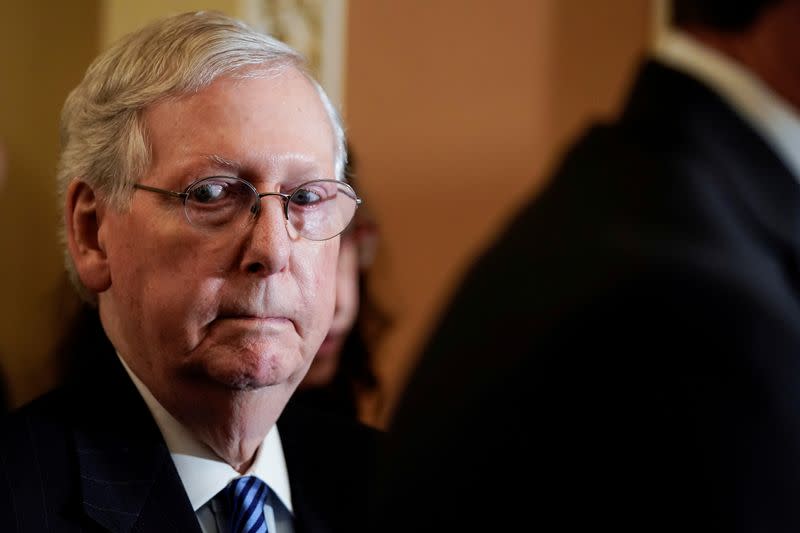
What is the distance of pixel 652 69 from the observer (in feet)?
3.14

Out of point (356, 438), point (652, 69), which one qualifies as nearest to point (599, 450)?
point (652, 69)

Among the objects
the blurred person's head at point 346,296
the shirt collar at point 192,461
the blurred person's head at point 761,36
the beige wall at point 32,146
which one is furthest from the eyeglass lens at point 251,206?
the beige wall at point 32,146

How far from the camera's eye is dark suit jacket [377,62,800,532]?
792 mm

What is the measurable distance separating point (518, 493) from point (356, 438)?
3.92 ft

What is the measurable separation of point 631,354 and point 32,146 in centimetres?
417

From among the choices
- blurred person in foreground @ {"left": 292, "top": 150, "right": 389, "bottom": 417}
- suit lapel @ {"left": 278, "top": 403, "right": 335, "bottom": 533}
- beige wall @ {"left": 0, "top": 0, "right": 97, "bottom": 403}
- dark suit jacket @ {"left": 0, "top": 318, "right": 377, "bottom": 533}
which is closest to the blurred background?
beige wall @ {"left": 0, "top": 0, "right": 97, "bottom": 403}


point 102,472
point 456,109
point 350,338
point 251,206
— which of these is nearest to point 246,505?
point 102,472

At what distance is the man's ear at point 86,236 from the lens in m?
1.72

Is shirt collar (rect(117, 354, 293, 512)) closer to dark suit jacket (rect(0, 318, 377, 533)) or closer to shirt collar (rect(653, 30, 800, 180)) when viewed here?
dark suit jacket (rect(0, 318, 377, 533))

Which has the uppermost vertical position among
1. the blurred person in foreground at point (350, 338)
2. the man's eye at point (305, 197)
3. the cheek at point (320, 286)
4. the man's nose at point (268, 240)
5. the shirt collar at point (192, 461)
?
the man's eye at point (305, 197)

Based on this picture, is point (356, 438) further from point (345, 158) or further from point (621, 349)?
point (621, 349)

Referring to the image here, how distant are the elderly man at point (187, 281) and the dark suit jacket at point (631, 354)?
0.73 meters

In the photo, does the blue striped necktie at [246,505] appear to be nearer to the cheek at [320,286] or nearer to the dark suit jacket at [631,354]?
the cheek at [320,286]

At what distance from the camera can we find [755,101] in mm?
926
